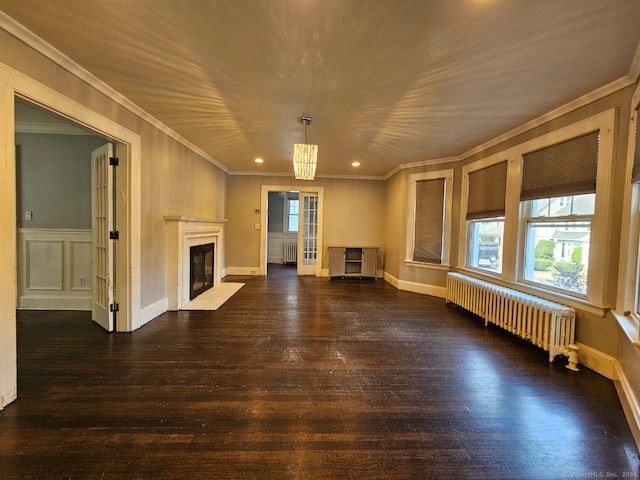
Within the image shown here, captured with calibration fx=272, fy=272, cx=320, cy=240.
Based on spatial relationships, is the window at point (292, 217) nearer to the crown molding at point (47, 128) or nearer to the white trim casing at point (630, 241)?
the crown molding at point (47, 128)

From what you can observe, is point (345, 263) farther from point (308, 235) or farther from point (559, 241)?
point (559, 241)

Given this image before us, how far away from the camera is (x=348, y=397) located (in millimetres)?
1990

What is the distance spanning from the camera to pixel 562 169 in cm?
284

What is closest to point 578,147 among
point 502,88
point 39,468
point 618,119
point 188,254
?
point 618,119

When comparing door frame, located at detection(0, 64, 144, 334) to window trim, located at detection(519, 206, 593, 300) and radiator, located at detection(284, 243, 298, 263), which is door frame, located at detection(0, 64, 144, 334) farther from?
radiator, located at detection(284, 243, 298, 263)

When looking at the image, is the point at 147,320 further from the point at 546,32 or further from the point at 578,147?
the point at 578,147

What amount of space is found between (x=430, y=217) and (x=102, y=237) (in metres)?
5.06

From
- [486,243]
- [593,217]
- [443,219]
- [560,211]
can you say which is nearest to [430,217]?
[443,219]

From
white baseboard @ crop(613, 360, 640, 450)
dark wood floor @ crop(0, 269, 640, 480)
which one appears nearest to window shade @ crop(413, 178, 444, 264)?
dark wood floor @ crop(0, 269, 640, 480)

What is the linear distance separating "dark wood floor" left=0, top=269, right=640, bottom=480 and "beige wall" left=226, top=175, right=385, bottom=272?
3.64 meters

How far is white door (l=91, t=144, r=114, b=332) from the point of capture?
3023mm

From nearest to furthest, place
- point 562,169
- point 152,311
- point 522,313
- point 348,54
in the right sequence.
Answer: point 348,54 → point 562,169 → point 522,313 → point 152,311

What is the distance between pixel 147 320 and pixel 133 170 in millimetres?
1825

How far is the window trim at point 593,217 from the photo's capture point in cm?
240
